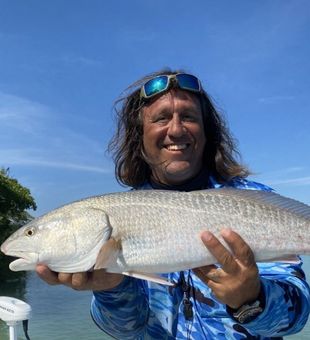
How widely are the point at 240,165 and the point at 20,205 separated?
29.3 metres

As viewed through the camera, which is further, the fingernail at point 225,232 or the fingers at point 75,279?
the fingers at point 75,279

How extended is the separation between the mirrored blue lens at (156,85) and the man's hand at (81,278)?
1.54 meters

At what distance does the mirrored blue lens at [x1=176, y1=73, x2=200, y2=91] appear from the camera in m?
3.73

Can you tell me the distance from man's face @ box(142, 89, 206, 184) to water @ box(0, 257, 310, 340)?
11.3 m

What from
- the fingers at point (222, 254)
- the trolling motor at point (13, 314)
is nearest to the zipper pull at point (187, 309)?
the fingers at point (222, 254)

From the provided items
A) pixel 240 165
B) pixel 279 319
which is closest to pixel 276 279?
pixel 279 319

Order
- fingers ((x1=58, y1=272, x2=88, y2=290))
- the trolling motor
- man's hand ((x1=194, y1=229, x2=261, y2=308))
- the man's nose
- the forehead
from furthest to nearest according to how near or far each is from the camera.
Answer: the trolling motor, the forehead, the man's nose, fingers ((x1=58, y1=272, x2=88, y2=290)), man's hand ((x1=194, y1=229, x2=261, y2=308))

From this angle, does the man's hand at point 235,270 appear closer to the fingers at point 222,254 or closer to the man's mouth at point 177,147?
the fingers at point 222,254

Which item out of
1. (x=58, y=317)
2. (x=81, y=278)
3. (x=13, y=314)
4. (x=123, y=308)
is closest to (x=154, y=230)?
(x=81, y=278)

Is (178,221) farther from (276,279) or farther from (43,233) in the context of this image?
(43,233)

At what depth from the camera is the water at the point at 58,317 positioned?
15.7m

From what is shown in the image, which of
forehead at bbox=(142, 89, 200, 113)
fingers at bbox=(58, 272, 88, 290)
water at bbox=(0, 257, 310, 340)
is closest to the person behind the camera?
fingers at bbox=(58, 272, 88, 290)

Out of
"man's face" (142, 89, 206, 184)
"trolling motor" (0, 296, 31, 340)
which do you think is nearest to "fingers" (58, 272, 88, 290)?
"man's face" (142, 89, 206, 184)

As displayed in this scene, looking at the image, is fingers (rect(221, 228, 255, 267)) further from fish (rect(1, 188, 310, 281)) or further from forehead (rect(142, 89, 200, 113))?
forehead (rect(142, 89, 200, 113))
